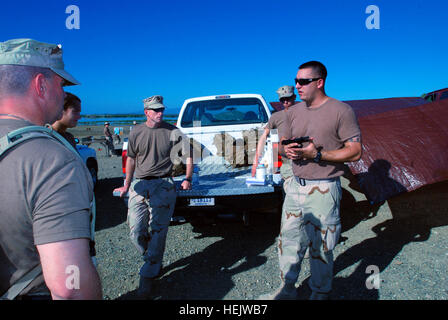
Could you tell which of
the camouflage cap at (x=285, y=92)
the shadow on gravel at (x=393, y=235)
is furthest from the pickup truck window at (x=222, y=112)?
the shadow on gravel at (x=393, y=235)

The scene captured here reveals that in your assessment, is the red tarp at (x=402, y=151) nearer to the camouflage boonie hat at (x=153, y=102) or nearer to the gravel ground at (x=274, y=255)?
the gravel ground at (x=274, y=255)

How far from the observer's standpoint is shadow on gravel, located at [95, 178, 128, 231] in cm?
553

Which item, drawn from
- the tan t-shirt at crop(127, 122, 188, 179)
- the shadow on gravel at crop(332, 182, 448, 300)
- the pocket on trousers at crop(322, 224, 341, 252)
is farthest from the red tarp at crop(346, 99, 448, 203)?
the tan t-shirt at crop(127, 122, 188, 179)

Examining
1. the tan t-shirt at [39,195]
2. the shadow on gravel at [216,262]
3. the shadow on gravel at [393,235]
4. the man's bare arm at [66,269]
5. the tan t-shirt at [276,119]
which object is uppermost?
the tan t-shirt at [276,119]

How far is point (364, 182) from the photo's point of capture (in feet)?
14.1

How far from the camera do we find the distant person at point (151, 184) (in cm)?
336

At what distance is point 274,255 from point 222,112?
10.4ft

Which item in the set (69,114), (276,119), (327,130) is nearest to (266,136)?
(276,119)

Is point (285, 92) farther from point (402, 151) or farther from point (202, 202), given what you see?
point (202, 202)

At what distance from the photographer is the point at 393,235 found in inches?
177

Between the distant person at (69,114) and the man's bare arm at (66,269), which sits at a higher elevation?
the distant person at (69,114)

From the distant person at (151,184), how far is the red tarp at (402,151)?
2.78 metres

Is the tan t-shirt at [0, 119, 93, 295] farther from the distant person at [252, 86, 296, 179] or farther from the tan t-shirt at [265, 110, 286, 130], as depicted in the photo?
the tan t-shirt at [265, 110, 286, 130]

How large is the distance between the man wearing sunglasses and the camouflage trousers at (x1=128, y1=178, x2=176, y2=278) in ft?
4.62
